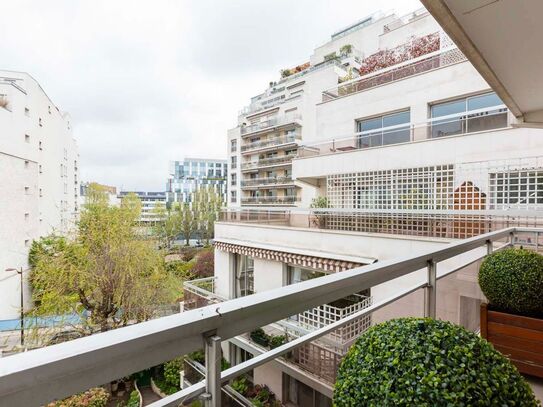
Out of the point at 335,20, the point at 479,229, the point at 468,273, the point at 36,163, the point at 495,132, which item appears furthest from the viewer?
the point at 335,20

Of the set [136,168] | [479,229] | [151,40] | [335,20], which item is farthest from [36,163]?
[136,168]

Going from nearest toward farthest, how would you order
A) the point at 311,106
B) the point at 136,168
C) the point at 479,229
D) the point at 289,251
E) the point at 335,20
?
the point at 479,229, the point at 289,251, the point at 311,106, the point at 335,20, the point at 136,168

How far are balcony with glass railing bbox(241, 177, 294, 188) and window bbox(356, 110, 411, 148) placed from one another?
586 inches

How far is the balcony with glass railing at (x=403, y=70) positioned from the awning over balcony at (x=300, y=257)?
18.6ft

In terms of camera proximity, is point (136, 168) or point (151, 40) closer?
point (151, 40)

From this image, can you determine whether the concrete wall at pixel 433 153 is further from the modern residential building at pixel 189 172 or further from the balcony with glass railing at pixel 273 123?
the modern residential building at pixel 189 172

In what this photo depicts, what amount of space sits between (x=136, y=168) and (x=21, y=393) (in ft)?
336

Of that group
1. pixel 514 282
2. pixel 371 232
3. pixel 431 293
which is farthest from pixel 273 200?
pixel 431 293

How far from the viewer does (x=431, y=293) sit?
1616 millimetres

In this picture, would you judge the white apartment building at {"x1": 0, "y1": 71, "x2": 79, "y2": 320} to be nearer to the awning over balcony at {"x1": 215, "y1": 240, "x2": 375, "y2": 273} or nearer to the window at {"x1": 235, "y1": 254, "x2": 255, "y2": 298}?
the window at {"x1": 235, "y1": 254, "x2": 255, "y2": 298}

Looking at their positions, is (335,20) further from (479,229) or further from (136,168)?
(136,168)

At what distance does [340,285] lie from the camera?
3.21ft

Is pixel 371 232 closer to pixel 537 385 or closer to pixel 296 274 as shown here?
pixel 296 274

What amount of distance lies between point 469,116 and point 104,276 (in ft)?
34.6
